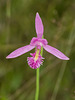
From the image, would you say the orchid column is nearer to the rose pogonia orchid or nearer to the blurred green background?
the rose pogonia orchid

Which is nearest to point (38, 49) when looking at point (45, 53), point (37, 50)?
point (37, 50)

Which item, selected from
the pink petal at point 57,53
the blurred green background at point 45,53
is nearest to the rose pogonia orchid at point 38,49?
the pink petal at point 57,53

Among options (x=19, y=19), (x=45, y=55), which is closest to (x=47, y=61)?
(x=45, y=55)

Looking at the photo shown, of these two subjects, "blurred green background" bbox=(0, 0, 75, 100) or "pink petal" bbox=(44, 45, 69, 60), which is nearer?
"pink petal" bbox=(44, 45, 69, 60)

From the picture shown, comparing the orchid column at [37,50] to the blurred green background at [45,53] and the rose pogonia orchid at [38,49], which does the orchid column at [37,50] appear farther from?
the blurred green background at [45,53]

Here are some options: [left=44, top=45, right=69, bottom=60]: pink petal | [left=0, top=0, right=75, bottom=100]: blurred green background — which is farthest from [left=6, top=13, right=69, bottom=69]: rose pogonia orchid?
[left=0, top=0, right=75, bottom=100]: blurred green background

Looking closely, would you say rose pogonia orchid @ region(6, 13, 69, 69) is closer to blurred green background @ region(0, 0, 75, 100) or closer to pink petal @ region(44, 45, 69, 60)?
pink petal @ region(44, 45, 69, 60)

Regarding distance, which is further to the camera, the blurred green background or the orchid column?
the blurred green background

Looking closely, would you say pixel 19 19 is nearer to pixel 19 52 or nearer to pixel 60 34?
pixel 60 34
